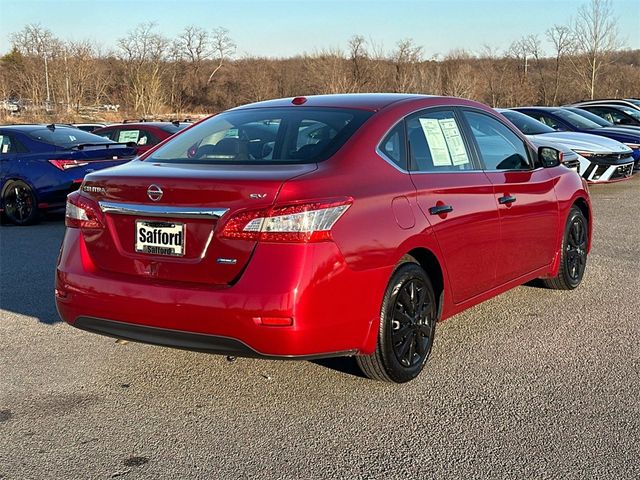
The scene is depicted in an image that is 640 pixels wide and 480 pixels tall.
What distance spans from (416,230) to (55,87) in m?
43.4

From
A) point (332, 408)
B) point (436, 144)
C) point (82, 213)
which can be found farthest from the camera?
point (436, 144)

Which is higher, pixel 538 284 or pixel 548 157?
pixel 548 157

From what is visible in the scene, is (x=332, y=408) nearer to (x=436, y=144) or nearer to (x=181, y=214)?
(x=181, y=214)

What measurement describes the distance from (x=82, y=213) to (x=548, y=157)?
355 cm

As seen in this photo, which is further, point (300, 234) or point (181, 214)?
point (181, 214)

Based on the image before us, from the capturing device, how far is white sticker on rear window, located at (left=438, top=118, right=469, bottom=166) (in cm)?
474

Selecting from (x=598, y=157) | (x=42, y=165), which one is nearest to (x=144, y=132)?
(x=42, y=165)

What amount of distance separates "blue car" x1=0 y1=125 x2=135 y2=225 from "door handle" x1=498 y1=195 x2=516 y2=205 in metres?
6.87

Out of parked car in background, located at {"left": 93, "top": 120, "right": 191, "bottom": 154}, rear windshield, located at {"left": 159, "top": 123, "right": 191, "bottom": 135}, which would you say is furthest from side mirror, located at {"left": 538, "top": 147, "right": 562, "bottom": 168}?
rear windshield, located at {"left": 159, "top": 123, "right": 191, "bottom": 135}

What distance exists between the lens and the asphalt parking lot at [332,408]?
3.24 meters

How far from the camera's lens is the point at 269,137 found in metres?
4.39

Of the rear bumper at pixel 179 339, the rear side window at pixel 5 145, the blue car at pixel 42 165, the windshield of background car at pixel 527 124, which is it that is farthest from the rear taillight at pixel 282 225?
the windshield of background car at pixel 527 124

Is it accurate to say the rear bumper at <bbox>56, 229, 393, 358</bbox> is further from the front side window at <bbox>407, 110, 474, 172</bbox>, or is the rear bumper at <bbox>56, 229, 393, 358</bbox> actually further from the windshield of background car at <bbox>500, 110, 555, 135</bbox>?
the windshield of background car at <bbox>500, 110, 555, 135</bbox>

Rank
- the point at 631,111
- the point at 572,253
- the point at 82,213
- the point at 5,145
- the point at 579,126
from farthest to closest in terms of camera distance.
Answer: the point at 631,111 → the point at 579,126 → the point at 5,145 → the point at 572,253 → the point at 82,213
